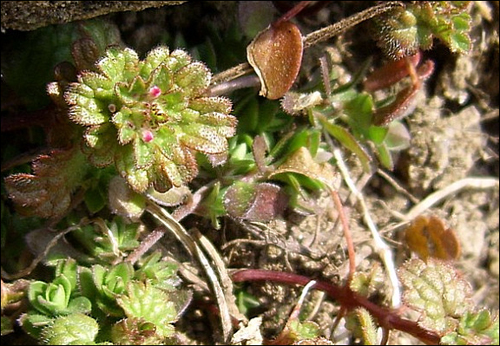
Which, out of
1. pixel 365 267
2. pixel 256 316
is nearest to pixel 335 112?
pixel 365 267

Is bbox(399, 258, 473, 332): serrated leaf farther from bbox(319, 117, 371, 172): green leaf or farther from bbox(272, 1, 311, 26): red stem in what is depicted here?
bbox(272, 1, 311, 26): red stem

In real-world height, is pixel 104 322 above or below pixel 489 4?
below

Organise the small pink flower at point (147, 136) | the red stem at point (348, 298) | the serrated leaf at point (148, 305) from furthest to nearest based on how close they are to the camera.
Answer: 1. the red stem at point (348, 298)
2. the serrated leaf at point (148, 305)
3. the small pink flower at point (147, 136)

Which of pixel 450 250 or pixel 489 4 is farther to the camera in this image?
pixel 489 4

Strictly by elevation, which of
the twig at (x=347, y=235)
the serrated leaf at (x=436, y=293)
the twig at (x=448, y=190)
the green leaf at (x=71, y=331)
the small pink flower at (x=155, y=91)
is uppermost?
the small pink flower at (x=155, y=91)

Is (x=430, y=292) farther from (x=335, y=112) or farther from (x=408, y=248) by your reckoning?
(x=335, y=112)

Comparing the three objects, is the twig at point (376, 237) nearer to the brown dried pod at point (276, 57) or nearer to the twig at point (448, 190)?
the twig at point (448, 190)

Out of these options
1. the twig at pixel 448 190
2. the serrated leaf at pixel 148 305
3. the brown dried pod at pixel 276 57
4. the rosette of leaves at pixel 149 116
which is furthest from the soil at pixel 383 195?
the rosette of leaves at pixel 149 116
